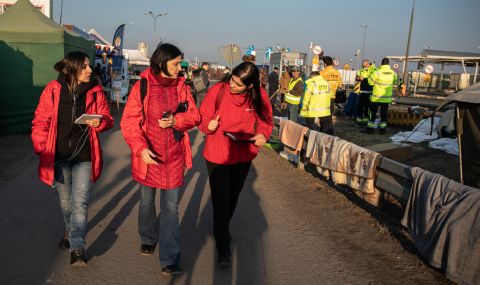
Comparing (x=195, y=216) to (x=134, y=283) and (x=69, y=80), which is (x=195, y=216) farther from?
(x=69, y=80)

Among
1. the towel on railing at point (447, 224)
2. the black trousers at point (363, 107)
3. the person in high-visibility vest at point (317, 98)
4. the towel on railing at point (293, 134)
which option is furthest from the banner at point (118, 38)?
the towel on railing at point (447, 224)

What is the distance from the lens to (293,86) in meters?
12.9

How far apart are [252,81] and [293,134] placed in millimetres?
4680

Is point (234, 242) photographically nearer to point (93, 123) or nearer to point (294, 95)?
point (93, 123)

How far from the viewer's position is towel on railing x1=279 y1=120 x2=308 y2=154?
8294 millimetres

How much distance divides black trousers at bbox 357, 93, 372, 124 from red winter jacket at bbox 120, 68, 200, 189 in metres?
11.4

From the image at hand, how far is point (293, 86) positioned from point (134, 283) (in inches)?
389

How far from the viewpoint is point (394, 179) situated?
5168 millimetres

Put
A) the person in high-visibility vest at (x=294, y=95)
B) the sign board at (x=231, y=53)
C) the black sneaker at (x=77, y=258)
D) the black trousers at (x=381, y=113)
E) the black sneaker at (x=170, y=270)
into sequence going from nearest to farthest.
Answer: the black sneaker at (x=170, y=270)
the black sneaker at (x=77, y=258)
the black trousers at (x=381, y=113)
the person in high-visibility vest at (x=294, y=95)
the sign board at (x=231, y=53)

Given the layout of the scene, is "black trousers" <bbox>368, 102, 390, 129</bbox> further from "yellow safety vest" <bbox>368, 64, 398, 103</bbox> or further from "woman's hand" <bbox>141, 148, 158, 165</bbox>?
"woman's hand" <bbox>141, 148, 158, 165</bbox>

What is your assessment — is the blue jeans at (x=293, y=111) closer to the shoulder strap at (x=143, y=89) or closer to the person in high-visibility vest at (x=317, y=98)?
the person in high-visibility vest at (x=317, y=98)

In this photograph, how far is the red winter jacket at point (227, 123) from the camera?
4168 mm

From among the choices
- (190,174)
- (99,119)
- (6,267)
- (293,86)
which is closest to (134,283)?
(6,267)

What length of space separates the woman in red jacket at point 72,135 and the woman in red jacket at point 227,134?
3.39 ft
